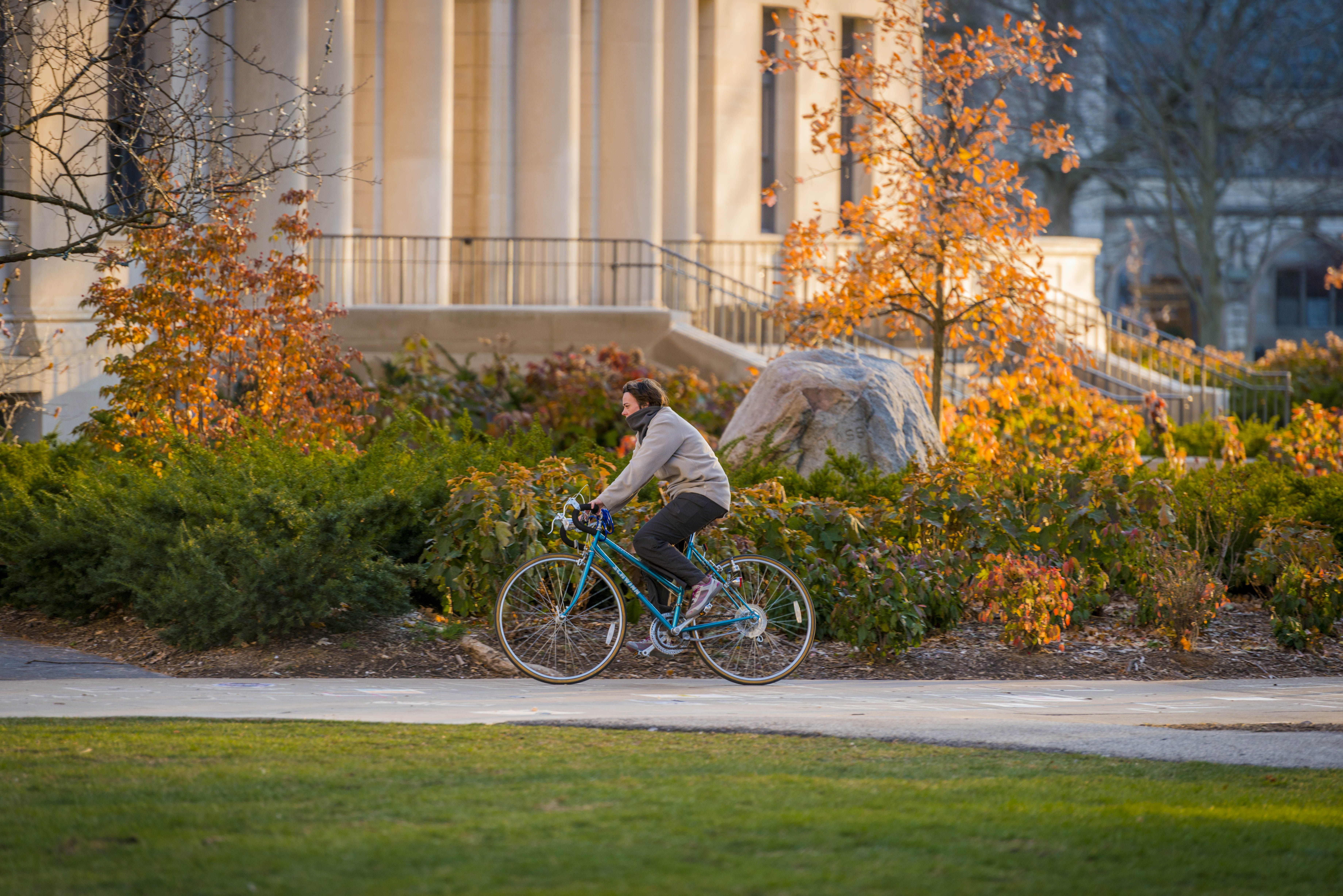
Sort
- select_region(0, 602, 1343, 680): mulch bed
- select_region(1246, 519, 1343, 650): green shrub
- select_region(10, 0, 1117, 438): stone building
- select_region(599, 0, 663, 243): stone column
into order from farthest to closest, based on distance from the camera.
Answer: select_region(599, 0, 663, 243): stone column < select_region(10, 0, 1117, 438): stone building < select_region(1246, 519, 1343, 650): green shrub < select_region(0, 602, 1343, 680): mulch bed

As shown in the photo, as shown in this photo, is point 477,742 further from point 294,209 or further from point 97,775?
point 294,209

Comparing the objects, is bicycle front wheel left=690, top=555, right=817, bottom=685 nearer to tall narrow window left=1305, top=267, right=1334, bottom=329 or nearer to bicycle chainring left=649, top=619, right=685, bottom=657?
bicycle chainring left=649, top=619, right=685, bottom=657

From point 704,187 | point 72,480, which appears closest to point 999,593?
point 72,480

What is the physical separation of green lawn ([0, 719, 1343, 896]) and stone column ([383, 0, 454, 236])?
16.2 metres

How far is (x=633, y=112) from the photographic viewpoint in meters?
24.1

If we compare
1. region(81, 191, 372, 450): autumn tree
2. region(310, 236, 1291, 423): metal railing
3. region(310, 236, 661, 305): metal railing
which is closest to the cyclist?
region(81, 191, 372, 450): autumn tree

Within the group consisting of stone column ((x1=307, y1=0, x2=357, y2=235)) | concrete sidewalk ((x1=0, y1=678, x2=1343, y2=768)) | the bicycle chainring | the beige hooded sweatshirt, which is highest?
stone column ((x1=307, y1=0, x2=357, y2=235))

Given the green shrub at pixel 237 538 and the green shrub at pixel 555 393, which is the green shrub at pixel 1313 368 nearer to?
the green shrub at pixel 555 393

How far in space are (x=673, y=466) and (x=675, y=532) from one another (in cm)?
36

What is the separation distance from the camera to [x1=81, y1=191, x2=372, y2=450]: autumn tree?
441 inches

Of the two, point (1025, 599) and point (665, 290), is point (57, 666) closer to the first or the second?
point (1025, 599)

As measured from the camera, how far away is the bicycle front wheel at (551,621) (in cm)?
826

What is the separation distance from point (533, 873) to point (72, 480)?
7.08 metres

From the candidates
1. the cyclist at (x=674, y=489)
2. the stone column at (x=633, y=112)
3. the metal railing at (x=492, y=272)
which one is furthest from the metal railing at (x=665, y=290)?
the cyclist at (x=674, y=489)
